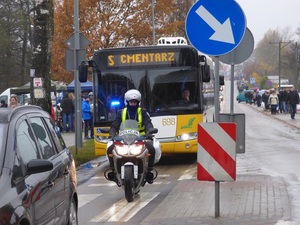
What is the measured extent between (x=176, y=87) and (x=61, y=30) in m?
24.9

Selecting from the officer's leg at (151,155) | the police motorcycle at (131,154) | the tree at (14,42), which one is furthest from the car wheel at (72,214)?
the tree at (14,42)

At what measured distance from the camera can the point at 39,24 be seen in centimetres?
1798

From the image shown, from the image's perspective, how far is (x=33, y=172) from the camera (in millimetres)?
5926

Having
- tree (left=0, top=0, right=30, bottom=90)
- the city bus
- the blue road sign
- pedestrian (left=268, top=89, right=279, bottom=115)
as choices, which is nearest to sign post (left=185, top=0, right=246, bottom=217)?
the blue road sign

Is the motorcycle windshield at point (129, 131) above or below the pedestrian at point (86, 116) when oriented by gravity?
above

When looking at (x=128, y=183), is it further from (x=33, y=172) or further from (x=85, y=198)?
(x=33, y=172)

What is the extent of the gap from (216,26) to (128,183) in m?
3.10

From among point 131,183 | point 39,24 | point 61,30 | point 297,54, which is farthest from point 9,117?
point 297,54

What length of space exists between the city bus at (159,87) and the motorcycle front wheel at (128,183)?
5517 mm

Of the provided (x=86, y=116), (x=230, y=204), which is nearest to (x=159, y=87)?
(x=230, y=204)

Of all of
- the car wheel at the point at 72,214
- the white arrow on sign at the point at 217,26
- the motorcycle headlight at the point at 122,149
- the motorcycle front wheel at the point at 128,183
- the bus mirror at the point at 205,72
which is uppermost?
the white arrow on sign at the point at 217,26

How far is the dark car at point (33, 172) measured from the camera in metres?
5.51

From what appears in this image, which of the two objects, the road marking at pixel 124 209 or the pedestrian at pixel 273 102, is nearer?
the road marking at pixel 124 209

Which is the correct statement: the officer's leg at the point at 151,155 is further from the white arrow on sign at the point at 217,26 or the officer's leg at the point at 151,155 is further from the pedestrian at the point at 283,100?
the pedestrian at the point at 283,100
